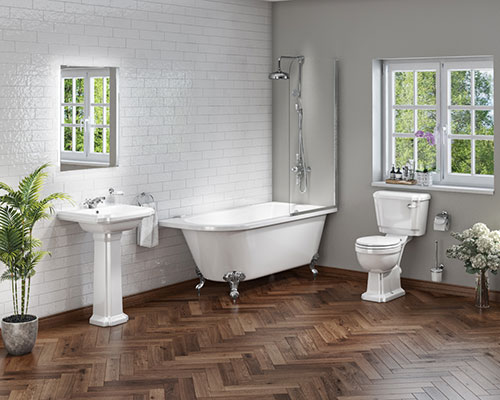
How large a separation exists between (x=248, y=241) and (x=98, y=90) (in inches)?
70.7

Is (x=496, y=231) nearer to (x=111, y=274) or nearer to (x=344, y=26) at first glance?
(x=344, y=26)

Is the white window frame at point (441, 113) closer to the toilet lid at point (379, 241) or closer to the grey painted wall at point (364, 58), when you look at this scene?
the grey painted wall at point (364, 58)

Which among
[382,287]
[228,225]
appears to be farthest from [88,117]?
[382,287]

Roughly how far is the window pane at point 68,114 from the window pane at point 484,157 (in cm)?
358

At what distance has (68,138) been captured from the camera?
5.91 meters

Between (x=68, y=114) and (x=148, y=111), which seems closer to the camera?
(x=68, y=114)

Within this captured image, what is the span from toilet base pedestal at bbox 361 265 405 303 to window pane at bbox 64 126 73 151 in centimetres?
278

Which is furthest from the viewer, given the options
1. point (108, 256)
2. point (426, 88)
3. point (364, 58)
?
point (364, 58)

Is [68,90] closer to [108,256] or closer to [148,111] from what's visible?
[148,111]

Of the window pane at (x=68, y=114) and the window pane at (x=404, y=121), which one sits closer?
the window pane at (x=68, y=114)

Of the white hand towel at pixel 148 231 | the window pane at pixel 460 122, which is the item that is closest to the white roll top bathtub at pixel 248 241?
the white hand towel at pixel 148 231

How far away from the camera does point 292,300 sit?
671 centimetres

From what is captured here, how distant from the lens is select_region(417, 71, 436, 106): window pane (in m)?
7.09

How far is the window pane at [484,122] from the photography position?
6.77m
